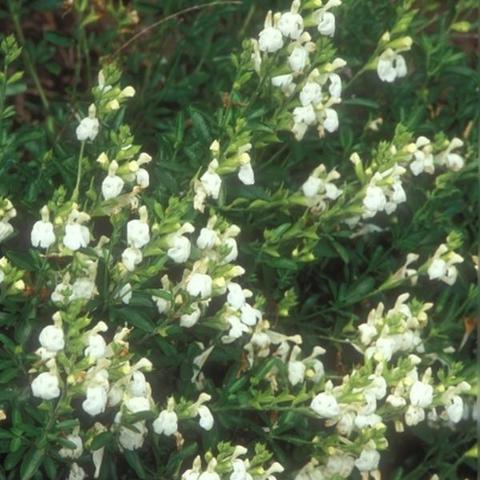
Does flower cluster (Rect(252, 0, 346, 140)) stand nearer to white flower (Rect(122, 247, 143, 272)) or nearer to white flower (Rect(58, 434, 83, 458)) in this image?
white flower (Rect(122, 247, 143, 272))

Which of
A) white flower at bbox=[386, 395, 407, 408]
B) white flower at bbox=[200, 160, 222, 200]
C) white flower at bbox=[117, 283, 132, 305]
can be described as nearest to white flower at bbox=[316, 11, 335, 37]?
white flower at bbox=[200, 160, 222, 200]

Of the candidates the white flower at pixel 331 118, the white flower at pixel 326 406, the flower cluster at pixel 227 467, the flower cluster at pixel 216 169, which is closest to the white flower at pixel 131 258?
the flower cluster at pixel 216 169

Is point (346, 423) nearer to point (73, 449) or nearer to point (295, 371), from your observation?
point (295, 371)

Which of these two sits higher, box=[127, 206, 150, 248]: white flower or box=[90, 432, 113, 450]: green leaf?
box=[127, 206, 150, 248]: white flower

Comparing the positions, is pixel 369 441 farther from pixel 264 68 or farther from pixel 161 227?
pixel 264 68

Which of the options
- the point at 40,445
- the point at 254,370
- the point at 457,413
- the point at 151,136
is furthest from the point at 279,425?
the point at 151,136

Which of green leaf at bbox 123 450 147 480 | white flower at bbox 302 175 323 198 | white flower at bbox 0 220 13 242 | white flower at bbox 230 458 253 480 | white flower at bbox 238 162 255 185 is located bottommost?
green leaf at bbox 123 450 147 480
